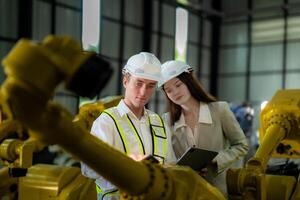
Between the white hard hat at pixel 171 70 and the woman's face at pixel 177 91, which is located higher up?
the white hard hat at pixel 171 70

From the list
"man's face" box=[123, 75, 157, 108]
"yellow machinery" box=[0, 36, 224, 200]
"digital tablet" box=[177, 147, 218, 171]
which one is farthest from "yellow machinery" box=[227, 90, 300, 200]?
"yellow machinery" box=[0, 36, 224, 200]

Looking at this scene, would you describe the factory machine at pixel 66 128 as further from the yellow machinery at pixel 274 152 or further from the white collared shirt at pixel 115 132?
the yellow machinery at pixel 274 152

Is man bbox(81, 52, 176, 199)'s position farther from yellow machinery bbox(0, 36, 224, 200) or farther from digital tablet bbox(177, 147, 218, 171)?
yellow machinery bbox(0, 36, 224, 200)

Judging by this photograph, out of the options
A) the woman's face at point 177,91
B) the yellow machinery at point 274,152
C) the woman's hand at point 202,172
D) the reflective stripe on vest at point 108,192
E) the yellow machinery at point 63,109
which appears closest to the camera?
the yellow machinery at point 63,109

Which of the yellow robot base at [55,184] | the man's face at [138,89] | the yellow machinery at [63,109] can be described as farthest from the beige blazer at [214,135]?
the yellow machinery at [63,109]

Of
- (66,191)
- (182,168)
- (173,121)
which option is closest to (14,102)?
(182,168)

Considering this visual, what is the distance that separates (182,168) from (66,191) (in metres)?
0.57

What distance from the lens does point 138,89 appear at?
2.33 m

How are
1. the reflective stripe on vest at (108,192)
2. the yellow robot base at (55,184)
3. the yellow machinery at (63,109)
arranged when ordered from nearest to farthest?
the yellow machinery at (63,109) → the yellow robot base at (55,184) → the reflective stripe on vest at (108,192)

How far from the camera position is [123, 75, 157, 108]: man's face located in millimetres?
2316

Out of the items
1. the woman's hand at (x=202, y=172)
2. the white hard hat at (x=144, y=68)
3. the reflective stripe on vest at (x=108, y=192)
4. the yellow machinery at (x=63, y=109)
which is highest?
the white hard hat at (x=144, y=68)

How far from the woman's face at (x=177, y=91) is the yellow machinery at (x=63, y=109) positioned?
1354 millimetres

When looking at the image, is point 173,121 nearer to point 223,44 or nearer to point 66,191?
point 66,191

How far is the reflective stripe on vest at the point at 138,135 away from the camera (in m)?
2.28
